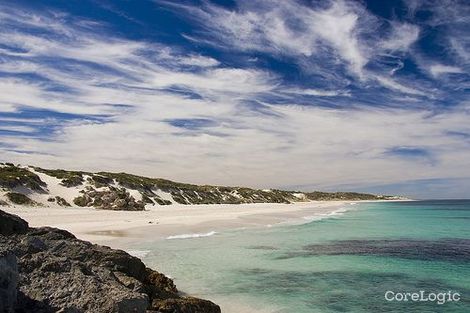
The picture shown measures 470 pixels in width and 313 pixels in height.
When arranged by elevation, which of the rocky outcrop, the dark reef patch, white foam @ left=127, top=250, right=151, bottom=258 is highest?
the rocky outcrop

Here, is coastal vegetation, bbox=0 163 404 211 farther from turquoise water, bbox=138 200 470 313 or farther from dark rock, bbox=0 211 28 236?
dark rock, bbox=0 211 28 236

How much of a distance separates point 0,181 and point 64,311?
4566 centimetres

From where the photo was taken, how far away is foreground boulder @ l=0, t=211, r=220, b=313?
6.49m

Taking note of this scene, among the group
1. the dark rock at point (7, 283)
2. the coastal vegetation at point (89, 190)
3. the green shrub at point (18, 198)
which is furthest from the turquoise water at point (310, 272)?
the green shrub at point (18, 198)

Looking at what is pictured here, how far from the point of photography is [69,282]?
7535 millimetres

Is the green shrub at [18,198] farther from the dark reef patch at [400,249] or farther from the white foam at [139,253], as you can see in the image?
the dark reef patch at [400,249]

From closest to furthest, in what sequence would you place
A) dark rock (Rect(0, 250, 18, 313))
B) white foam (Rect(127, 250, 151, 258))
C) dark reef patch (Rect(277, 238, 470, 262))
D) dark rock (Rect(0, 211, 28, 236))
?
1. dark rock (Rect(0, 250, 18, 313))
2. dark rock (Rect(0, 211, 28, 236))
3. white foam (Rect(127, 250, 151, 258))
4. dark reef patch (Rect(277, 238, 470, 262))

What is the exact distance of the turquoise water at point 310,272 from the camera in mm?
12984

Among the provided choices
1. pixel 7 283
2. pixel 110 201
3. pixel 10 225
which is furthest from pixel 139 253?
pixel 110 201

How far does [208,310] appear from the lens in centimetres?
980

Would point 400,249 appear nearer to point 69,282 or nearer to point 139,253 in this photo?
point 139,253

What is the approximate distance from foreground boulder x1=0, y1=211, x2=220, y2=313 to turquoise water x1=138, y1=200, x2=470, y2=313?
3.37m

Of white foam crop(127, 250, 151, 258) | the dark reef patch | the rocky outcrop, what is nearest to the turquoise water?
the dark reef patch

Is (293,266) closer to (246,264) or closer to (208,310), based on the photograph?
(246,264)
